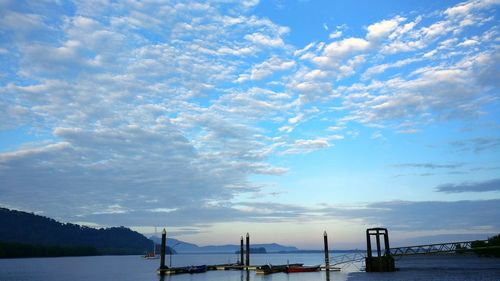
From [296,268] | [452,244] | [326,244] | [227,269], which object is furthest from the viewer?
[227,269]

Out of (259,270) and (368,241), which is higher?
(368,241)

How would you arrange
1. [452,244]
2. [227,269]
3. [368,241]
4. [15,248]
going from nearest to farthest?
[368,241] → [452,244] → [227,269] → [15,248]

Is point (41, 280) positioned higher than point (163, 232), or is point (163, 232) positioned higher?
point (163, 232)

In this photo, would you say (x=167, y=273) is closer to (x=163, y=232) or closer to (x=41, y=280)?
(x=163, y=232)

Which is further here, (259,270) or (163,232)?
(259,270)

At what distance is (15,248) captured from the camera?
Answer: 188m

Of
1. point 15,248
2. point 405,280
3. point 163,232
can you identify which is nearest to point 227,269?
point 163,232

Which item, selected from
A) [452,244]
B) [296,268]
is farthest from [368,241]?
[296,268]

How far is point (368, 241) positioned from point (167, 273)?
138 feet

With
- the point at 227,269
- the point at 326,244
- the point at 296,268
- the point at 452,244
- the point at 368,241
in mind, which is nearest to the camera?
the point at 368,241

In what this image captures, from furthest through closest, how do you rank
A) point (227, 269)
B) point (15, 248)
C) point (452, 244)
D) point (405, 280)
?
point (15, 248), point (227, 269), point (452, 244), point (405, 280)

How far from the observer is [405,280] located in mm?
58125

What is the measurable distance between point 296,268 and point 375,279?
31853mm

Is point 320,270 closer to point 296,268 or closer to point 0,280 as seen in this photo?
point 296,268
